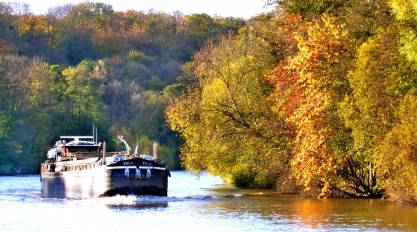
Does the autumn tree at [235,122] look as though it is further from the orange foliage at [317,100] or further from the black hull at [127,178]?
the black hull at [127,178]

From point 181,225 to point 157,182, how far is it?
45.4 ft

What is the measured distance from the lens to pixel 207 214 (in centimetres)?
4181

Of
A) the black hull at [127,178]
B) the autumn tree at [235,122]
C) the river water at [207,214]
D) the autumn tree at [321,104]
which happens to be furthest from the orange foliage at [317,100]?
the black hull at [127,178]

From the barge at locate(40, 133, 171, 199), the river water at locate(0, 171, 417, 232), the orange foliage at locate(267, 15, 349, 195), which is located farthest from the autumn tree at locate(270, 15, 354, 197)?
the barge at locate(40, 133, 171, 199)

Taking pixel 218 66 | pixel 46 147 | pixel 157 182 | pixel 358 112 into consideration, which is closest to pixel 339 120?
pixel 358 112

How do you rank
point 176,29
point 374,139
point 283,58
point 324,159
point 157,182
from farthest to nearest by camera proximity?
point 176,29 → point 283,58 → point 157,182 → point 324,159 → point 374,139

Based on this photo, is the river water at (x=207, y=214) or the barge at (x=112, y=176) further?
the barge at (x=112, y=176)

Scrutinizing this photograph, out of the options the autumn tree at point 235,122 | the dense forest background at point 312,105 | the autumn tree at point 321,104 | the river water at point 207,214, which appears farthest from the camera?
the autumn tree at point 235,122

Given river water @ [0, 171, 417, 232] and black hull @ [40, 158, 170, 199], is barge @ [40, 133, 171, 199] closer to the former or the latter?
black hull @ [40, 158, 170, 199]

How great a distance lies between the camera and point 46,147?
105250mm

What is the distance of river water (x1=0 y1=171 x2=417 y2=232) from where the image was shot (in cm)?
3641

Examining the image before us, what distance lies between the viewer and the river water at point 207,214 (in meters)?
36.4

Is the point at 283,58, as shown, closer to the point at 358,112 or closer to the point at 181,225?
the point at 358,112

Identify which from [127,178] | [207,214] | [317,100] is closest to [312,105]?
[317,100]
